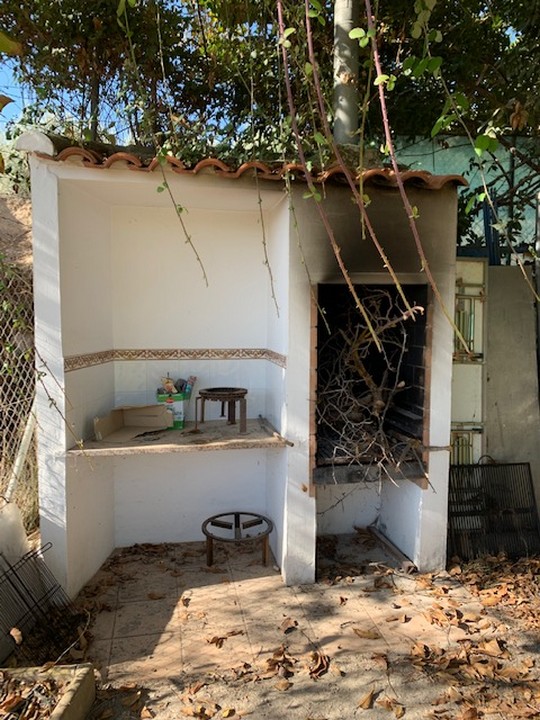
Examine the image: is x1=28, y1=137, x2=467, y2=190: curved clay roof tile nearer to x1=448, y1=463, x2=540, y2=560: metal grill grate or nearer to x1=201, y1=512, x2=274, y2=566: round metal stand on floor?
x1=448, y1=463, x2=540, y2=560: metal grill grate

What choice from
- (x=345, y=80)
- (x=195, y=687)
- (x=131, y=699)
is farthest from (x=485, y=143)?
(x=131, y=699)

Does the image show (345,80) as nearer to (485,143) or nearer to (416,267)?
(416,267)

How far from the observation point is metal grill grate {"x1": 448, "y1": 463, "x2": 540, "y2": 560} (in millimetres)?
4281

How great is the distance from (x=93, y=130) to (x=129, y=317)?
2.29 m

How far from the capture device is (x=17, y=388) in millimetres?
4637

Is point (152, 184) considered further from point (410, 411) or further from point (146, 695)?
point (146, 695)

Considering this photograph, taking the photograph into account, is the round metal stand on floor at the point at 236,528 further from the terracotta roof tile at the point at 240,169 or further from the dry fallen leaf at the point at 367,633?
the terracotta roof tile at the point at 240,169

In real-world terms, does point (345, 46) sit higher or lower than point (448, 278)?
higher

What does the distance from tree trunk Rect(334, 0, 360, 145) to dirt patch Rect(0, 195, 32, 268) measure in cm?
353

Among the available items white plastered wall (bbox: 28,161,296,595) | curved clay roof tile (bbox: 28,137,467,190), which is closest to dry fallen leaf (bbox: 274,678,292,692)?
white plastered wall (bbox: 28,161,296,595)

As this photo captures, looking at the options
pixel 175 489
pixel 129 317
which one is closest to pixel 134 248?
pixel 129 317

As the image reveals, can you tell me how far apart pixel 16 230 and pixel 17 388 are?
93.1 inches

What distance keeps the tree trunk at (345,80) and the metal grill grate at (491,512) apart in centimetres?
322

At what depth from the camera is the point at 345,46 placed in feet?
13.6
